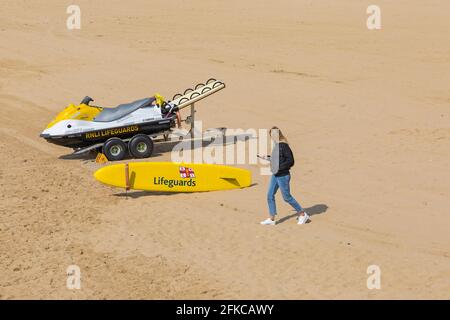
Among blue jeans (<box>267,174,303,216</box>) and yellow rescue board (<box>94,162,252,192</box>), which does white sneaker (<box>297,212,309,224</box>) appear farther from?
yellow rescue board (<box>94,162,252,192</box>)

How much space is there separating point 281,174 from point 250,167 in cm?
389

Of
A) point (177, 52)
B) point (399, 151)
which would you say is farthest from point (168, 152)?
point (177, 52)

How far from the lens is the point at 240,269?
39.2ft

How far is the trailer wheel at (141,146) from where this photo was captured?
58.3 ft

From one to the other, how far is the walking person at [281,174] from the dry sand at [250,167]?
0.26 m

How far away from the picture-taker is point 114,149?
17672mm

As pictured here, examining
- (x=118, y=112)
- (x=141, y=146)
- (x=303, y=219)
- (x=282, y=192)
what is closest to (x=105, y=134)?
(x=118, y=112)

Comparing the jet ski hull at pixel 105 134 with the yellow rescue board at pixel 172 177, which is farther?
the jet ski hull at pixel 105 134

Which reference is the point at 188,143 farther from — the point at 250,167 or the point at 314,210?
the point at 314,210

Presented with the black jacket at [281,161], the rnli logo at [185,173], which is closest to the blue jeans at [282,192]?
the black jacket at [281,161]

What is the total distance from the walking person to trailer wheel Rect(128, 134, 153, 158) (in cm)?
495

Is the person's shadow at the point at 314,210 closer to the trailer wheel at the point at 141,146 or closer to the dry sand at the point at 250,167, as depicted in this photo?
the dry sand at the point at 250,167

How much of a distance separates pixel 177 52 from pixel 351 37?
6.27 metres
